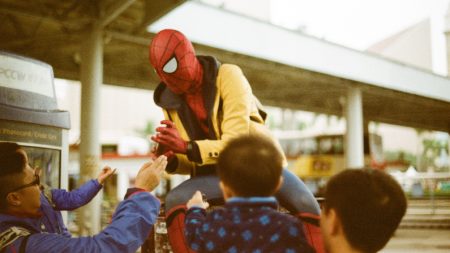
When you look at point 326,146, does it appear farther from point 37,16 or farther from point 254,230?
point 254,230

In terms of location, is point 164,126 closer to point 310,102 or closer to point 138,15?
point 138,15

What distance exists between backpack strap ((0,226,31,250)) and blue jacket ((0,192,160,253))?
20mm

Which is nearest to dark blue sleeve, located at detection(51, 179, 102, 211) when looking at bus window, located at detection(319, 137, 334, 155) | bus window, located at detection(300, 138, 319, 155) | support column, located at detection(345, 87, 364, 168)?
support column, located at detection(345, 87, 364, 168)

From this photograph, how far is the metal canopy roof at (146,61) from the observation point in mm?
14852

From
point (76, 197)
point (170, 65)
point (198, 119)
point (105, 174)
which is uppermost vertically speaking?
point (170, 65)

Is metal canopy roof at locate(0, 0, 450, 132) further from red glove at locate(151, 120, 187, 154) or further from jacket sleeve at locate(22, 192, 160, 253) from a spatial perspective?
jacket sleeve at locate(22, 192, 160, 253)

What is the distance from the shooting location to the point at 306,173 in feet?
84.4

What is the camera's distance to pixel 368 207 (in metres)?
1.86

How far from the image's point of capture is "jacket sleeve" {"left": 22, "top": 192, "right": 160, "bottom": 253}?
193 cm

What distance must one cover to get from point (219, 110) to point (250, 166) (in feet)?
2.57

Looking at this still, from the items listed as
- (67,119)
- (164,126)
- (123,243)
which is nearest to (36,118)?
(67,119)

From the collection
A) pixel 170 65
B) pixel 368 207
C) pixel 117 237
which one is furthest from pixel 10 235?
pixel 368 207

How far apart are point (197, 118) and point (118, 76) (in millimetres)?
21927

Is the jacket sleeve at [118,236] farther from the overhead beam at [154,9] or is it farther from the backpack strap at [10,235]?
the overhead beam at [154,9]
